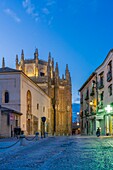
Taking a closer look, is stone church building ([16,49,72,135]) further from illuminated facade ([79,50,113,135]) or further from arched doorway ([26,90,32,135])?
illuminated facade ([79,50,113,135])

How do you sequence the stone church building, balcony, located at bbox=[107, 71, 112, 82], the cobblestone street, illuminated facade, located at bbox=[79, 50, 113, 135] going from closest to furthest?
1. the cobblestone street
2. balcony, located at bbox=[107, 71, 112, 82]
3. illuminated facade, located at bbox=[79, 50, 113, 135]
4. the stone church building

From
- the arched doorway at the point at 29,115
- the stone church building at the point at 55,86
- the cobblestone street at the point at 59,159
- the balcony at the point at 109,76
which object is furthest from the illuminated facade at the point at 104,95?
the stone church building at the point at 55,86

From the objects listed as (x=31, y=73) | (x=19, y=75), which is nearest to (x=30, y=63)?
(x=31, y=73)

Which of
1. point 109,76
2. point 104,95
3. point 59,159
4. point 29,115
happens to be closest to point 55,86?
point 29,115

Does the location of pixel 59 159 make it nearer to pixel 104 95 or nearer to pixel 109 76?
pixel 109 76

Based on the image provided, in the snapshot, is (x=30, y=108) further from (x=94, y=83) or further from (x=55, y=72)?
(x=55, y=72)

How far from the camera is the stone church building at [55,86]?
92.9 meters

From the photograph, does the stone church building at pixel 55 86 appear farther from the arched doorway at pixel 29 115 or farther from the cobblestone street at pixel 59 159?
the cobblestone street at pixel 59 159

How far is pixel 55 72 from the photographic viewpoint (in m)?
99.2

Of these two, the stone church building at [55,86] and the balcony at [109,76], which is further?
the stone church building at [55,86]

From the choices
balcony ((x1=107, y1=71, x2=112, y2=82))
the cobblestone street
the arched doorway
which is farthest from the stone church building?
the cobblestone street

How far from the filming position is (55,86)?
9775cm

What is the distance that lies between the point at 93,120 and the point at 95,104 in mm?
4431

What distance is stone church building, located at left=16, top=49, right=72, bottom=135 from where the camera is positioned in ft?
305
